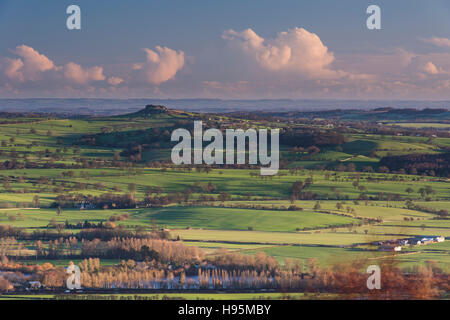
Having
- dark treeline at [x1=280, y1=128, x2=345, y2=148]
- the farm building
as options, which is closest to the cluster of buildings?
the farm building

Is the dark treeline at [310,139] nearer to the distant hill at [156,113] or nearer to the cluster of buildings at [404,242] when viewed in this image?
the distant hill at [156,113]

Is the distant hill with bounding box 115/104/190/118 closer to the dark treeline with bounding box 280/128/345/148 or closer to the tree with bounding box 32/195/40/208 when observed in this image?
the dark treeline with bounding box 280/128/345/148

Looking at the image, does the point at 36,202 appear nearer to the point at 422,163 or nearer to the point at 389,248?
the point at 389,248

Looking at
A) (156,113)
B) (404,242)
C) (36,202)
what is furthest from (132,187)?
(156,113)

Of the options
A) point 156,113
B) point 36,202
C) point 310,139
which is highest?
point 156,113

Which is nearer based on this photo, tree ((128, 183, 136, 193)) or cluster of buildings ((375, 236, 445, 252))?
cluster of buildings ((375, 236, 445, 252))

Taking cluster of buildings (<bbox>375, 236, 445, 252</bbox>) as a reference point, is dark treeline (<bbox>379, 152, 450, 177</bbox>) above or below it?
above

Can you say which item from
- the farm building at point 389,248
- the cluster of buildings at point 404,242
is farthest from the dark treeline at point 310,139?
the farm building at point 389,248
